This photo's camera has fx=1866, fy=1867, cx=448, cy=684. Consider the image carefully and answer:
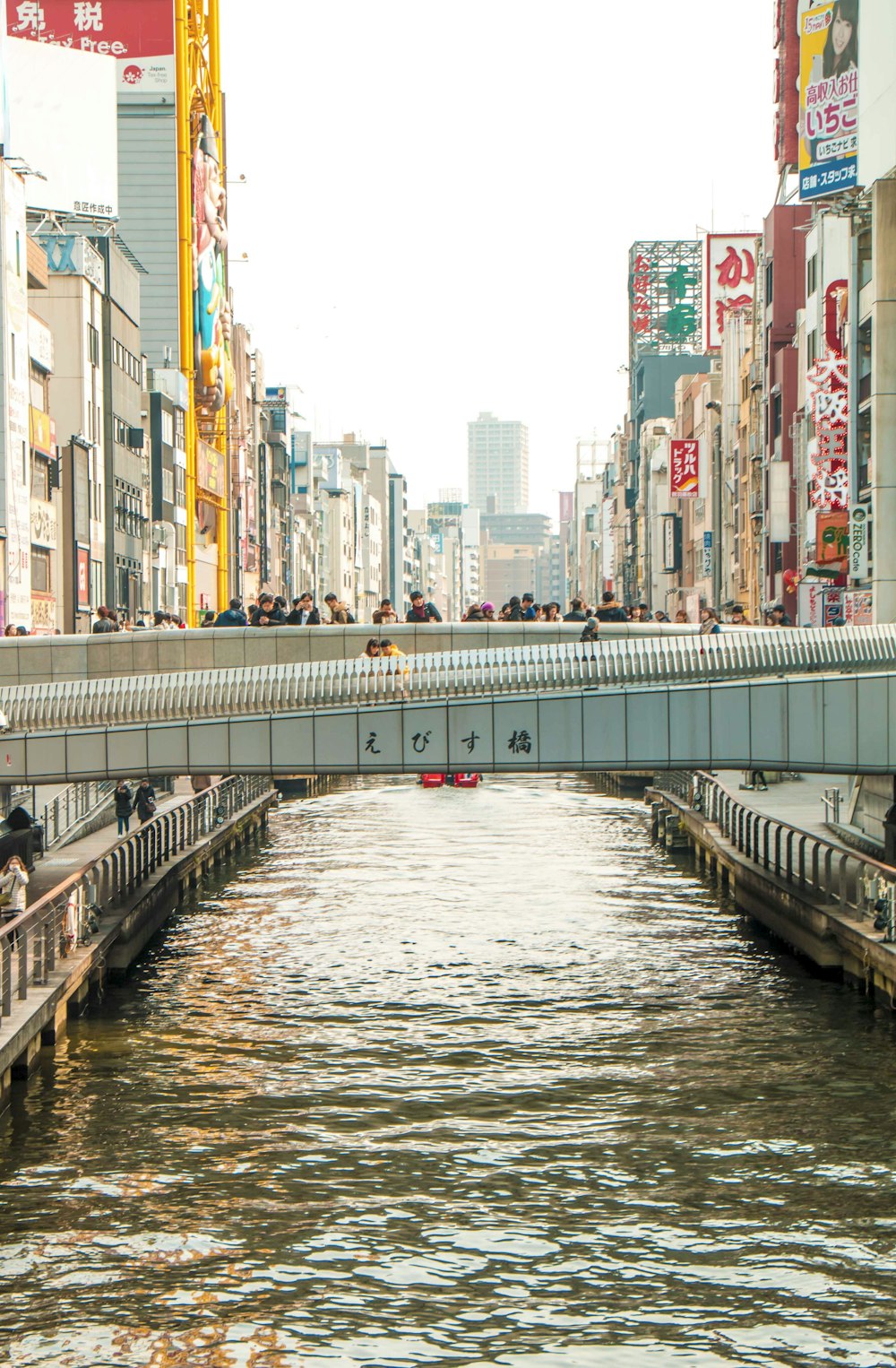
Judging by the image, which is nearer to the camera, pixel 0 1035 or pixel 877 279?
pixel 0 1035

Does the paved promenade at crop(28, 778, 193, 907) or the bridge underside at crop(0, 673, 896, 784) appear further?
the paved promenade at crop(28, 778, 193, 907)

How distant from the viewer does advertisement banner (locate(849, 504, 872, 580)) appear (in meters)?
43.5

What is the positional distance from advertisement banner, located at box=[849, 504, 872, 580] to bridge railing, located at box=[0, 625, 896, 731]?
535 inches

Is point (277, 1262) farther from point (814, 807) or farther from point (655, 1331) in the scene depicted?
point (814, 807)

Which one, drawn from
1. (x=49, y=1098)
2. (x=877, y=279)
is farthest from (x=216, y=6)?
(x=49, y=1098)

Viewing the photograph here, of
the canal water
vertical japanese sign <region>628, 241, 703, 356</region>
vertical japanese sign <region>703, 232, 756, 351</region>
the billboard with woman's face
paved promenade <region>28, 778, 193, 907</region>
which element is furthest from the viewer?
vertical japanese sign <region>628, 241, 703, 356</region>

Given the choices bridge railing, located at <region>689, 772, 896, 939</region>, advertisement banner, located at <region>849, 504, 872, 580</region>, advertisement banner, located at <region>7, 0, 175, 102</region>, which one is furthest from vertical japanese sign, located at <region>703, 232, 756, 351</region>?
bridge railing, located at <region>689, 772, 896, 939</region>

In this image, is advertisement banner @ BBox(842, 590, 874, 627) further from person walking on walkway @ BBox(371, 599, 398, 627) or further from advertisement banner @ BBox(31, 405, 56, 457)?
advertisement banner @ BBox(31, 405, 56, 457)

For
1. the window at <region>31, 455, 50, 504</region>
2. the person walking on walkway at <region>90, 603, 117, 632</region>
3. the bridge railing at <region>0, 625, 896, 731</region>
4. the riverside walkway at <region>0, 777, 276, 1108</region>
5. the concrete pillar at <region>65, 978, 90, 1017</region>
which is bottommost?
the concrete pillar at <region>65, 978, 90, 1017</region>

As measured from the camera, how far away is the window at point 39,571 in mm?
65125

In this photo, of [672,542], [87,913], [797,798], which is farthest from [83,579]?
[672,542]

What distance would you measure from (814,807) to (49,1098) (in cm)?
2745

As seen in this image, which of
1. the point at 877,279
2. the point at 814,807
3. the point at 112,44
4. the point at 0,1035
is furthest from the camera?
the point at 112,44

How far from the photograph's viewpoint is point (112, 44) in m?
102
